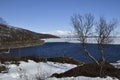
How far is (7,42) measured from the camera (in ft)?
304

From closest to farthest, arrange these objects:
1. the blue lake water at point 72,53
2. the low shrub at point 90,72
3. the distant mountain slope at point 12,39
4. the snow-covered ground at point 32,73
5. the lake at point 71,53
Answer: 1. the snow-covered ground at point 32,73
2. the low shrub at point 90,72
3. the lake at point 71,53
4. the blue lake water at point 72,53
5. the distant mountain slope at point 12,39

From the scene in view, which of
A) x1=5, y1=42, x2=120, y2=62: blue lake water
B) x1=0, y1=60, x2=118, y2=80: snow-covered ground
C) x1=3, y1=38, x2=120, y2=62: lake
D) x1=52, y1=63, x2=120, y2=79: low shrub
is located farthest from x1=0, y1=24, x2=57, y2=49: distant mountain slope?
x1=52, y1=63, x2=120, y2=79: low shrub

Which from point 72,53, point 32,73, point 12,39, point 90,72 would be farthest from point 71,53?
point 12,39

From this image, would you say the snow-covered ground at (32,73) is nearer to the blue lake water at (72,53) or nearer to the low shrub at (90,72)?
the low shrub at (90,72)

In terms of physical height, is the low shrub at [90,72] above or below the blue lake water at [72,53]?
above

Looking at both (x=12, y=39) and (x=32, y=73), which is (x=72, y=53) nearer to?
(x=32, y=73)

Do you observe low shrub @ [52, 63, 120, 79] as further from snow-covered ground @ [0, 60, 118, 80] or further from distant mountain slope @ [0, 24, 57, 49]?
distant mountain slope @ [0, 24, 57, 49]

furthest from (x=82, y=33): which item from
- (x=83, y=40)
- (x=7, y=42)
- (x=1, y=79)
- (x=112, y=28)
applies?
(x=7, y=42)

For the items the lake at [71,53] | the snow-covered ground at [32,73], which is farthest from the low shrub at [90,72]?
the lake at [71,53]

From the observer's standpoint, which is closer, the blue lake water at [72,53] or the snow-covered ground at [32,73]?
the snow-covered ground at [32,73]

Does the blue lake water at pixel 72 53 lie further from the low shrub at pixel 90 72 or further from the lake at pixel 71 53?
the low shrub at pixel 90 72

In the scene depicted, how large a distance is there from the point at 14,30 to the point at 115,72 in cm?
10466

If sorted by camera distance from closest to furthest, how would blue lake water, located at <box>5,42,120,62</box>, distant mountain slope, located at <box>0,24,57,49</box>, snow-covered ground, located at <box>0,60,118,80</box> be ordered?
snow-covered ground, located at <box>0,60,118,80</box>
blue lake water, located at <box>5,42,120,62</box>
distant mountain slope, located at <box>0,24,57,49</box>

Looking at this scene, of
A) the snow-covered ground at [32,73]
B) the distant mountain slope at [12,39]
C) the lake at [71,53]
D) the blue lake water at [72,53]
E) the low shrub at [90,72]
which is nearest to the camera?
the snow-covered ground at [32,73]
